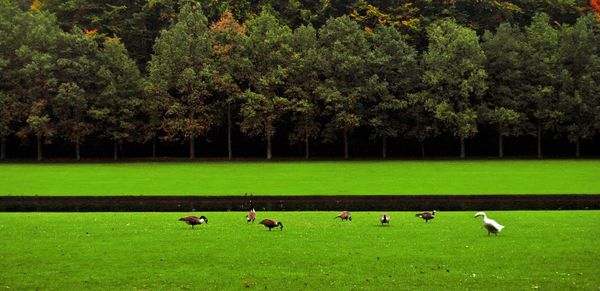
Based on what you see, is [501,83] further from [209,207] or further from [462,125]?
[209,207]

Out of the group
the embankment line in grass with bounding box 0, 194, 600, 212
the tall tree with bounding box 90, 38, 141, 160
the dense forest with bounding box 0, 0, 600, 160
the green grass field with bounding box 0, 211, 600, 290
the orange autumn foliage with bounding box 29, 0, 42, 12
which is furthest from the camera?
the orange autumn foliage with bounding box 29, 0, 42, 12

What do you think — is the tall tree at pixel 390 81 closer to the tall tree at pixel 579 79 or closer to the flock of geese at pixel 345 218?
the tall tree at pixel 579 79

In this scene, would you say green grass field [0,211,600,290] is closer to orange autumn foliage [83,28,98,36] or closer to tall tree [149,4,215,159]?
tall tree [149,4,215,159]

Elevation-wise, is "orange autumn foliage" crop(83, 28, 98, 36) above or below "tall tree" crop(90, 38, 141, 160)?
above

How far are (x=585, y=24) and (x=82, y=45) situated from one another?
185 ft

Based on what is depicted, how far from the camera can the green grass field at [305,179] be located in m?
45.6

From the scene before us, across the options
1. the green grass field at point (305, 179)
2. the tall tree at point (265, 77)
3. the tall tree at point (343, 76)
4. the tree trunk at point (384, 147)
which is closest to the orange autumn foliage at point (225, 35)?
the tall tree at point (265, 77)

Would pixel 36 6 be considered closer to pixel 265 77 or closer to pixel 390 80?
pixel 265 77

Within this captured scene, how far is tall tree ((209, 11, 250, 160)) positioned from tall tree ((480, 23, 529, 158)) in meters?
26.8

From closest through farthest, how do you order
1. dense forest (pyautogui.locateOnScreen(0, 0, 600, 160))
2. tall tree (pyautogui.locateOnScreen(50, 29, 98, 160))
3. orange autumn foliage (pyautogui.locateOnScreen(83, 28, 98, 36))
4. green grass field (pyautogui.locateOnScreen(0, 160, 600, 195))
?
1. green grass field (pyautogui.locateOnScreen(0, 160, 600, 195))
2. tall tree (pyautogui.locateOnScreen(50, 29, 98, 160))
3. dense forest (pyautogui.locateOnScreen(0, 0, 600, 160))
4. orange autumn foliage (pyautogui.locateOnScreen(83, 28, 98, 36))

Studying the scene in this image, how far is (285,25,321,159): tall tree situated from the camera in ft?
268

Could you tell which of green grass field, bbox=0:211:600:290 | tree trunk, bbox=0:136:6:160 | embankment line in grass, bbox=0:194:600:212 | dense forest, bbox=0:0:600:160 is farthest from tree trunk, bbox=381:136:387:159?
green grass field, bbox=0:211:600:290

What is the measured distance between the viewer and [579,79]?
82.2m

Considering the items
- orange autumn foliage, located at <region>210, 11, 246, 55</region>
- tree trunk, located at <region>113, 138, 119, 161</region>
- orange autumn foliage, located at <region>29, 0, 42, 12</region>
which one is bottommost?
tree trunk, located at <region>113, 138, 119, 161</region>
